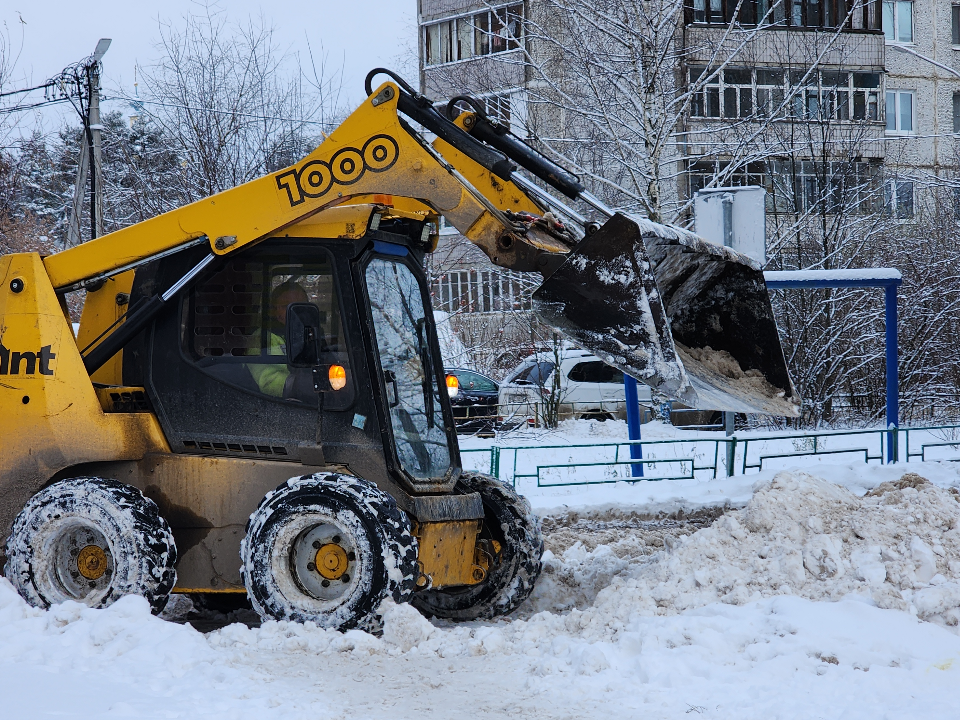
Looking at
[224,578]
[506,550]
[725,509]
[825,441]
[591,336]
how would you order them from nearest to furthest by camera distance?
[591,336], [224,578], [506,550], [725,509], [825,441]

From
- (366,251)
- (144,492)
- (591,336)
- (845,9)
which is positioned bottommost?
(144,492)

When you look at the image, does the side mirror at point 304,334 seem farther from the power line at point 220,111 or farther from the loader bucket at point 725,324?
the power line at point 220,111

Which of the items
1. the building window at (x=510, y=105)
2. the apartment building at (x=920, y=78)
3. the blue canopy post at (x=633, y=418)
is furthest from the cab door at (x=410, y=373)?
the apartment building at (x=920, y=78)

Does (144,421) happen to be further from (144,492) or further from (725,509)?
(725,509)

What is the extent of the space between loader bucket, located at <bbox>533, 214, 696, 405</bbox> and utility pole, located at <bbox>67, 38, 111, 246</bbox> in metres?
13.4

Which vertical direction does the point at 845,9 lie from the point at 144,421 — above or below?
above

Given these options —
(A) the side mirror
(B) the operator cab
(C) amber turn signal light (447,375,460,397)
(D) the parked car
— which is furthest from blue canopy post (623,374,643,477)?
(A) the side mirror

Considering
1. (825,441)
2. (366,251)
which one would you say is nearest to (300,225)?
(366,251)

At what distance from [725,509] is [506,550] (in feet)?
14.4

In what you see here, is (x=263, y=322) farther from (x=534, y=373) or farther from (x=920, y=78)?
(x=920, y=78)

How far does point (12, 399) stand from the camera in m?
5.98

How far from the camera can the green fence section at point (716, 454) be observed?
11344 millimetres

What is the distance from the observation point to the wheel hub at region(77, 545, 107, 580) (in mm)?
5812

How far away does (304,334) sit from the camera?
219 inches
